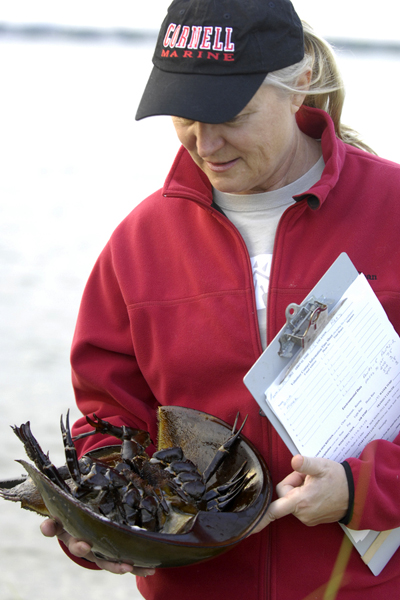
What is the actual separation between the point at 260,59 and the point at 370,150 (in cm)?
74

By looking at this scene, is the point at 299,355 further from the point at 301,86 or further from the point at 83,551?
the point at 301,86

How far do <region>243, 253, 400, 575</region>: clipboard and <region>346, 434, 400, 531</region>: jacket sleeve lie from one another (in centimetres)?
9

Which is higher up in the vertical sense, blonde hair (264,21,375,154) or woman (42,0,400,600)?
blonde hair (264,21,375,154)

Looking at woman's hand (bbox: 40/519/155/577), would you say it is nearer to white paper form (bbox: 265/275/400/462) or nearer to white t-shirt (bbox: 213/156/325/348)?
white paper form (bbox: 265/275/400/462)

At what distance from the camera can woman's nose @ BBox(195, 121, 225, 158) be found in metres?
1.63

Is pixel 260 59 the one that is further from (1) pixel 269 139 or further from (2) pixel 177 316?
(2) pixel 177 316

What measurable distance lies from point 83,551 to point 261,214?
1039mm

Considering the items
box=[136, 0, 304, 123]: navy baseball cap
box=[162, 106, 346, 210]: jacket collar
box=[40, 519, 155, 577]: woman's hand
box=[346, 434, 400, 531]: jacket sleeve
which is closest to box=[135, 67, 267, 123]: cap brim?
box=[136, 0, 304, 123]: navy baseball cap

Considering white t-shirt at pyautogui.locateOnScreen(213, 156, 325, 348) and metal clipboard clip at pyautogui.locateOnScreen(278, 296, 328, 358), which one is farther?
white t-shirt at pyautogui.locateOnScreen(213, 156, 325, 348)

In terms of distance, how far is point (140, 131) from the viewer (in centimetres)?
1106

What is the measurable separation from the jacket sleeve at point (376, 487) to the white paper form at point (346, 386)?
0.20 feet

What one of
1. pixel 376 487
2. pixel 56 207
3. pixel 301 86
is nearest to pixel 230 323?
pixel 376 487

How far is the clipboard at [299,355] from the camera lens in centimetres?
141

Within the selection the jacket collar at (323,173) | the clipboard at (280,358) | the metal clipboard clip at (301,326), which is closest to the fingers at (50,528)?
the clipboard at (280,358)
